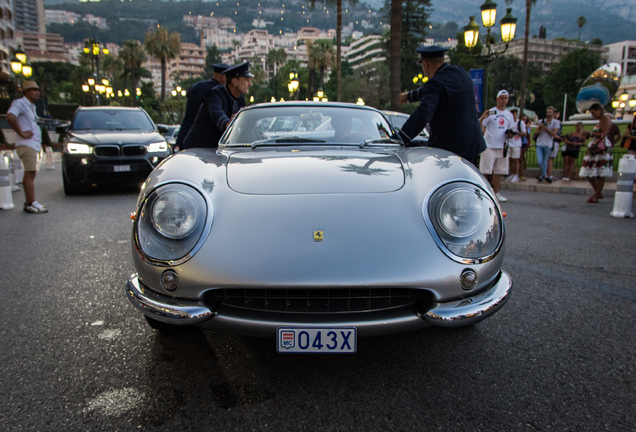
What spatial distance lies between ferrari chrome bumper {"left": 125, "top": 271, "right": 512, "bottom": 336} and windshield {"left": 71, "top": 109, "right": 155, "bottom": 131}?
7.97 meters

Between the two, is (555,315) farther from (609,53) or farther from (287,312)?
(609,53)

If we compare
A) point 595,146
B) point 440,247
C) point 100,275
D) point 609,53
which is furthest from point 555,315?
point 609,53

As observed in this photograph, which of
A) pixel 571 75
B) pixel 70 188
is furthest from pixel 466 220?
pixel 571 75

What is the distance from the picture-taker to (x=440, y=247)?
2.00m

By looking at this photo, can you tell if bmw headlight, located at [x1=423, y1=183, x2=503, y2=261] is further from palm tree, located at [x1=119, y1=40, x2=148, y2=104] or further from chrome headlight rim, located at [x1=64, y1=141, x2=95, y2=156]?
palm tree, located at [x1=119, y1=40, x2=148, y2=104]

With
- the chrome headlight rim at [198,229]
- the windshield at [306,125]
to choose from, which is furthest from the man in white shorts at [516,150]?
the chrome headlight rim at [198,229]

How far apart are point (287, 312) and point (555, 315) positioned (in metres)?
1.88

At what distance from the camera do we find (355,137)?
326cm

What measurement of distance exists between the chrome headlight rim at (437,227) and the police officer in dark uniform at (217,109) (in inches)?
94.6

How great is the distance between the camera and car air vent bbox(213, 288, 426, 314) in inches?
75.4

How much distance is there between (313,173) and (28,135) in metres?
5.97

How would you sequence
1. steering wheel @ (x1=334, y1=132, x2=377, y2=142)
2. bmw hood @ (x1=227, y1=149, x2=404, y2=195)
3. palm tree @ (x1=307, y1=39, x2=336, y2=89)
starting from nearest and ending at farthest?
bmw hood @ (x1=227, y1=149, x2=404, y2=195) → steering wheel @ (x1=334, y1=132, x2=377, y2=142) → palm tree @ (x1=307, y1=39, x2=336, y2=89)

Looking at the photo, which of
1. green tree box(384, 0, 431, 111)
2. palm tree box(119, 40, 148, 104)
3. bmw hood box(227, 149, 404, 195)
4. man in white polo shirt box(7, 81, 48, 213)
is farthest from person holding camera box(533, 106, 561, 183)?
palm tree box(119, 40, 148, 104)

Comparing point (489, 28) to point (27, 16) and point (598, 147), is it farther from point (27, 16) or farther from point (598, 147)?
point (27, 16)
